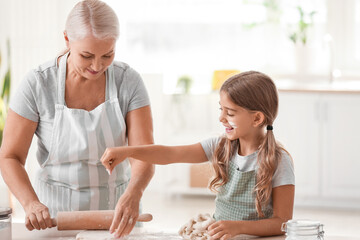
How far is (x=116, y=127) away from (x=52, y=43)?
10.2ft

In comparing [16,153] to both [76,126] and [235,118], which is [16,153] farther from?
[235,118]

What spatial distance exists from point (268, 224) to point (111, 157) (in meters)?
0.44

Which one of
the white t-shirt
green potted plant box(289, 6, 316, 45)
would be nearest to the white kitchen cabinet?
green potted plant box(289, 6, 316, 45)

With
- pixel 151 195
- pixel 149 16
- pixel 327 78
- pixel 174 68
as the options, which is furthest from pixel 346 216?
pixel 149 16

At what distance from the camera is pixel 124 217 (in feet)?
5.25

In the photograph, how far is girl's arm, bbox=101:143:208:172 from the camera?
1.54 m

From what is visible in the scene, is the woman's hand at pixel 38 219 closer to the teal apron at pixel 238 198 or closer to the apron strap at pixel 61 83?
the apron strap at pixel 61 83

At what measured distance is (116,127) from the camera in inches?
72.3

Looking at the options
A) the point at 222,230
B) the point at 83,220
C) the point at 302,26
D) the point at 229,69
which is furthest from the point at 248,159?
the point at 229,69

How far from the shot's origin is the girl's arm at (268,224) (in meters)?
1.50

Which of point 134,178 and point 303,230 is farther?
point 134,178

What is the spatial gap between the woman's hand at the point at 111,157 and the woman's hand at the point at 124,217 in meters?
0.14

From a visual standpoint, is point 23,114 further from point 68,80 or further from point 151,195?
point 151,195

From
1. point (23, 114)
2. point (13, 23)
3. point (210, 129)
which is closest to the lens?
point (23, 114)
